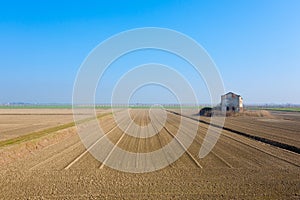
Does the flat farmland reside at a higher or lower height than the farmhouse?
lower

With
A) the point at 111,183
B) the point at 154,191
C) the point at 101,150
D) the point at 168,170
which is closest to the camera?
the point at 154,191

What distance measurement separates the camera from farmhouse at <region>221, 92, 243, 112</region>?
62.2 m

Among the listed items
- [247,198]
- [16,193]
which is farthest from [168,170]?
[16,193]

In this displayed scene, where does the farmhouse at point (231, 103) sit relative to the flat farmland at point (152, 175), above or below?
above

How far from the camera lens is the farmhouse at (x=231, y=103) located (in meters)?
62.2

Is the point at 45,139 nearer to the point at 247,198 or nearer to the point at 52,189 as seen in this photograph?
the point at 52,189

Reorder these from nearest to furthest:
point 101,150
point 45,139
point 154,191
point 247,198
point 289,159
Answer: point 247,198 → point 154,191 → point 289,159 → point 101,150 → point 45,139

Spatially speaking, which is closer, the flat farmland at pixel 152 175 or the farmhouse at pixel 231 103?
the flat farmland at pixel 152 175

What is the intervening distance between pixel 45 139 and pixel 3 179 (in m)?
10.2

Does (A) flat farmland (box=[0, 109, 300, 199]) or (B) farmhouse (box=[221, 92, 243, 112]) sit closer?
(A) flat farmland (box=[0, 109, 300, 199])

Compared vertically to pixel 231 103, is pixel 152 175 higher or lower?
lower

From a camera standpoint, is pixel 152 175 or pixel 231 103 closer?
pixel 152 175

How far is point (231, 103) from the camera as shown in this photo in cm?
6309

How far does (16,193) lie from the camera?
9195 mm
